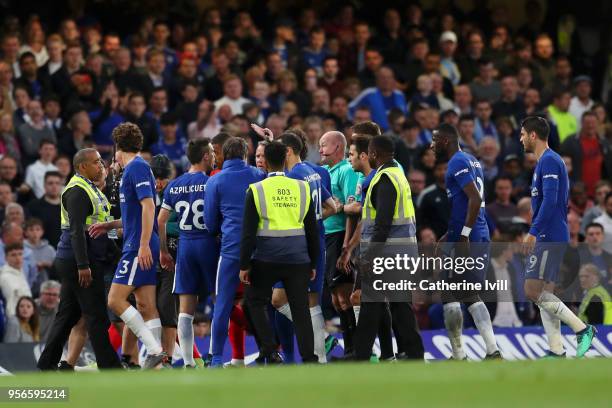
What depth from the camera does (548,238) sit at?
14.1 m

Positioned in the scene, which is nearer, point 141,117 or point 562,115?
point 141,117

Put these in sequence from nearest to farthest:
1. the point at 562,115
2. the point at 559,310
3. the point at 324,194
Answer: the point at 559,310 < the point at 324,194 < the point at 562,115

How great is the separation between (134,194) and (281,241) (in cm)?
147

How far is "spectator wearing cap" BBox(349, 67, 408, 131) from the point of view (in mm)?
21594

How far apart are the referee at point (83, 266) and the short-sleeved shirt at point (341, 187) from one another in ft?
7.63

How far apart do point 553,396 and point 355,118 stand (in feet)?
37.8

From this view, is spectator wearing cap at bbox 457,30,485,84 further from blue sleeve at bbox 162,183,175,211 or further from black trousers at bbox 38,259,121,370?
black trousers at bbox 38,259,121,370

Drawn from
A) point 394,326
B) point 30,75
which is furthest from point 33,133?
point 394,326

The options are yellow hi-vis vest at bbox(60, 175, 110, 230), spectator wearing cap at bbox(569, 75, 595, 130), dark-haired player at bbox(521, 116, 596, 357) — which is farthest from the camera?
spectator wearing cap at bbox(569, 75, 595, 130)

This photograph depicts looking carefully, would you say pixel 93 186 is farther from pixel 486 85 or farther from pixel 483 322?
pixel 486 85

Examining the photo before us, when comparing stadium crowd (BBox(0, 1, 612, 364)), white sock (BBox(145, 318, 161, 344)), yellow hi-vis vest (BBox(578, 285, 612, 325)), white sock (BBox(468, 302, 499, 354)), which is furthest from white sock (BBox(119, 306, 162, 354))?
yellow hi-vis vest (BBox(578, 285, 612, 325))

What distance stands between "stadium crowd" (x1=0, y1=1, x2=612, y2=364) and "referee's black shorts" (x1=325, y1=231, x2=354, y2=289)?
217cm

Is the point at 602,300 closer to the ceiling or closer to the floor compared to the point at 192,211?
closer to the floor

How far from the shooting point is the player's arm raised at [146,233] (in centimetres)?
1346
